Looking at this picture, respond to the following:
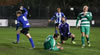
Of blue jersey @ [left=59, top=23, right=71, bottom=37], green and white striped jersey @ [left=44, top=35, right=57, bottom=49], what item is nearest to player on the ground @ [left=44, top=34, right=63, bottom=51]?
green and white striped jersey @ [left=44, top=35, right=57, bottom=49]

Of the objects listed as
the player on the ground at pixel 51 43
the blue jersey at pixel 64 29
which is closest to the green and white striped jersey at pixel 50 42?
the player on the ground at pixel 51 43

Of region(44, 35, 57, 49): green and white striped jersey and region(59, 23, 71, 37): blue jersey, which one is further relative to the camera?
region(59, 23, 71, 37): blue jersey

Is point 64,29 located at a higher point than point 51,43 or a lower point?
higher

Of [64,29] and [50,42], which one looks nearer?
[50,42]

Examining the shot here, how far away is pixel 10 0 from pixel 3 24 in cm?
2034

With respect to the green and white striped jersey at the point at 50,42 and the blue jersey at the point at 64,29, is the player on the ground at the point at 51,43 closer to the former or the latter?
the green and white striped jersey at the point at 50,42

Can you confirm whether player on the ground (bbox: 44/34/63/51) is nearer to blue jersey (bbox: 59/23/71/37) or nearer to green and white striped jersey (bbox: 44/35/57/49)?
green and white striped jersey (bbox: 44/35/57/49)

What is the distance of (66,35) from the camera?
16.0 metres

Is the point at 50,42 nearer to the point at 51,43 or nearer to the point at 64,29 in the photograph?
the point at 51,43

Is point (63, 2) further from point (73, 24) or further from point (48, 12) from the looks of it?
point (73, 24)

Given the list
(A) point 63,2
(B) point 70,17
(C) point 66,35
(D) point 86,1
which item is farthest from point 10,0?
(C) point 66,35

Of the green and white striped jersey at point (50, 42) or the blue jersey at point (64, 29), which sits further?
the blue jersey at point (64, 29)

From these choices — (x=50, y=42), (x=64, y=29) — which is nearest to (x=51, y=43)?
(x=50, y=42)

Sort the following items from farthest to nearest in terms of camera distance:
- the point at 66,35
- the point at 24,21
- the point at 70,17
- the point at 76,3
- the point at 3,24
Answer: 1. the point at 76,3
2. the point at 70,17
3. the point at 3,24
4. the point at 66,35
5. the point at 24,21
